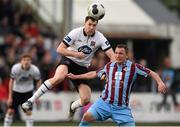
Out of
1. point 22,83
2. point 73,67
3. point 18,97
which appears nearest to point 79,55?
point 73,67

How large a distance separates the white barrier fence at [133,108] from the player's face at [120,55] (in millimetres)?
9944

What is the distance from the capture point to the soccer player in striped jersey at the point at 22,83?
19172 mm

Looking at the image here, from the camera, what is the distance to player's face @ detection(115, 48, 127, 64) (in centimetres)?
1467

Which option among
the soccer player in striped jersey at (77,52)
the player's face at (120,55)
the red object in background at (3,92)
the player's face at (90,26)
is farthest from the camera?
the red object in background at (3,92)

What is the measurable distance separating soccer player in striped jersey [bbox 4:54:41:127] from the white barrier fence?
4.79 metres

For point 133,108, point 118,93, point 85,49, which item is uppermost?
point 85,49

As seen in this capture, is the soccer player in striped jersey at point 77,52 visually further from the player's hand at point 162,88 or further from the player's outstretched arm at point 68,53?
the player's hand at point 162,88

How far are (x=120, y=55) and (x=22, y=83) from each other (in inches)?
209

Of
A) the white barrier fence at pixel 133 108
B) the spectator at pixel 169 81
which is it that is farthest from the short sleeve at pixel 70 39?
the spectator at pixel 169 81

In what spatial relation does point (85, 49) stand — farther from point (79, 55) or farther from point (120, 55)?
point (120, 55)

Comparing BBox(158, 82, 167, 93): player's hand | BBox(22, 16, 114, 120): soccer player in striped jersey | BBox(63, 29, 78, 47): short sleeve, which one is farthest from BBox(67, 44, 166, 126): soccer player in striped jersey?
BBox(63, 29, 78, 47): short sleeve

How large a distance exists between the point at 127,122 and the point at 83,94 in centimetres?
181

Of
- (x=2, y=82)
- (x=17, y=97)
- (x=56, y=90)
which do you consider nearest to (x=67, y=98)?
(x=56, y=90)

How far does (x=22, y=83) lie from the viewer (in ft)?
64.4
